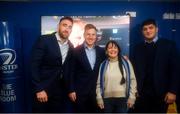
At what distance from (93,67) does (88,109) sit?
522 millimetres

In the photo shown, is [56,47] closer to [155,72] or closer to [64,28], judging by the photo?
[64,28]

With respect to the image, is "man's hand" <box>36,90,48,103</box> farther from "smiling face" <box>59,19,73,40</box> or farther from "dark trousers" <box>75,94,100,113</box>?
"smiling face" <box>59,19,73,40</box>

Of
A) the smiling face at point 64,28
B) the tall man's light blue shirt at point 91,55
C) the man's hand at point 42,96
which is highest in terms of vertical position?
the smiling face at point 64,28

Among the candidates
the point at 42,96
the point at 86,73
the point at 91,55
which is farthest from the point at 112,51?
the point at 42,96

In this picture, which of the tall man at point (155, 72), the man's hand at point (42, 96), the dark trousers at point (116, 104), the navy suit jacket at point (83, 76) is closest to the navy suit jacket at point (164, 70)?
the tall man at point (155, 72)

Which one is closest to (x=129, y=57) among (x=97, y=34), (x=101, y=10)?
(x=97, y=34)

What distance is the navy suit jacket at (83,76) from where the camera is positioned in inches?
127

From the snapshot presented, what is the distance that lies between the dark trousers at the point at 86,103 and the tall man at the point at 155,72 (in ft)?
1.85

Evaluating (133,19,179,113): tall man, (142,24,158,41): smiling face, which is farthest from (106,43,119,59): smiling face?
(142,24,158,41): smiling face

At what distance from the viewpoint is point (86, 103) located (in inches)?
129

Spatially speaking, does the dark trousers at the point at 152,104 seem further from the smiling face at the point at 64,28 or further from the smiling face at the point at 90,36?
the smiling face at the point at 64,28

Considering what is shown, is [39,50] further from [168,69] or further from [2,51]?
[168,69]

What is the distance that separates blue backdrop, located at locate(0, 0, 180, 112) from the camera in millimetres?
3770

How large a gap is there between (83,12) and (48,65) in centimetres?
99
